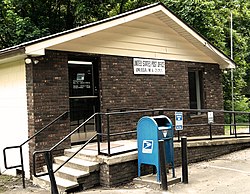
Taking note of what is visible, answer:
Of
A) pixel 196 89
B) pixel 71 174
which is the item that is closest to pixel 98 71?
pixel 71 174

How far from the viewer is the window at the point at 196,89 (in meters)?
11.7

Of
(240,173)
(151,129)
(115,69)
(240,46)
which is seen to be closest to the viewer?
(151,129)

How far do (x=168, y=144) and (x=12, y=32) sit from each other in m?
11.5

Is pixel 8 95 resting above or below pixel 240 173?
above

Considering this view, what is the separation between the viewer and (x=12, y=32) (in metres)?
15.1

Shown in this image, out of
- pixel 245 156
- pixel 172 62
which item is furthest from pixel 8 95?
pixel 245 156

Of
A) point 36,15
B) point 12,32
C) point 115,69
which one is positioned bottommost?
point 115,69

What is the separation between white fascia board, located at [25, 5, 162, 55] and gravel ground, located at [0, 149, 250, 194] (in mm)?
3048

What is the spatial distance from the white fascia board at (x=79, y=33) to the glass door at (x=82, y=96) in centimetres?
99

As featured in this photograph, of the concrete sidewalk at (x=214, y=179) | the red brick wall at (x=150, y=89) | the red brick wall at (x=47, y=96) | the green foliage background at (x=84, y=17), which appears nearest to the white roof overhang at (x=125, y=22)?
the red brick wall at (x=47, y=96)

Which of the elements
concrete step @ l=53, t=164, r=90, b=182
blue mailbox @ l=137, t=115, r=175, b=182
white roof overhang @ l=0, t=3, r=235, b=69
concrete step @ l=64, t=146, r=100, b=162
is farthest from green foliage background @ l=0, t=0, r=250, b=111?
blue mailbox @ l=137, t=115, r=175, b=182

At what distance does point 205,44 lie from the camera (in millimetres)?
10852

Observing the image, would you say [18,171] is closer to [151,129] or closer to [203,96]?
[151,129]

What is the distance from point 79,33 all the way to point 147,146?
3.22m
